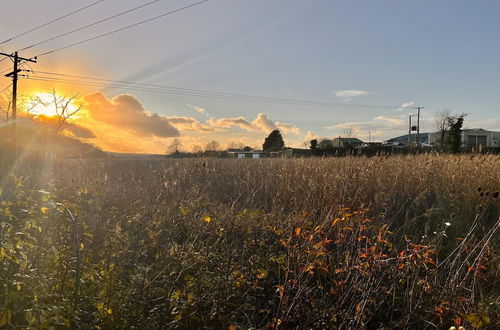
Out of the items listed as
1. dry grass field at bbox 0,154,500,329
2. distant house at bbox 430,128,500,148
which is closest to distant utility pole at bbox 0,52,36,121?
dry grass field at bbox 0,154,500,329

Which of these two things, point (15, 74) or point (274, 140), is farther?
point (274, 140)

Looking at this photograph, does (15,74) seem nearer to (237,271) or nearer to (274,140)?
(237,271)

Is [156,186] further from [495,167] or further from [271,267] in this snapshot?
[495,167]

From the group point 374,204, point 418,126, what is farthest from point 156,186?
point 418,126

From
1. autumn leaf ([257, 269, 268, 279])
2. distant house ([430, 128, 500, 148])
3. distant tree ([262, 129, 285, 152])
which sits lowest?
autumn leaf ([257, 269, 268, 279])

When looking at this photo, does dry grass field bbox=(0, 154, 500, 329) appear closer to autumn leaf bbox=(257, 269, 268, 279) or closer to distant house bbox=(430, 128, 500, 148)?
autumn leaf bbox=(257, 269, 268, 279)

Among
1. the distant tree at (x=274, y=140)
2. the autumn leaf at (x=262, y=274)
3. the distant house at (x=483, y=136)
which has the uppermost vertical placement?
the distant house at (x=483, y=136)

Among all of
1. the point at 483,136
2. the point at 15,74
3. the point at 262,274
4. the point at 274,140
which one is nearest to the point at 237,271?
the point at 262,274

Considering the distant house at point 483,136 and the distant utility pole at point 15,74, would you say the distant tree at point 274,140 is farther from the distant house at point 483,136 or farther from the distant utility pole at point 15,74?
the distant utility pole at point 15,74

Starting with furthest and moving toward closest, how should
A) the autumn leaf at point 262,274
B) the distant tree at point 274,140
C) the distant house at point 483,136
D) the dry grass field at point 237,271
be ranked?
the distant house at point 483,136 < the distant tree at point 274,140 < the autumn leaf at point 262,274 < the dry grass field at point 237,271

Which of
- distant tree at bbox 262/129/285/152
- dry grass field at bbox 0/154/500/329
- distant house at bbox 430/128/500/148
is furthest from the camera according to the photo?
distant house at bbox 430/128/500/148

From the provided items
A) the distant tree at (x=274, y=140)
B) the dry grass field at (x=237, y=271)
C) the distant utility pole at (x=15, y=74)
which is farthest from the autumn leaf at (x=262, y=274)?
the distant tree at (x=274, y=140)

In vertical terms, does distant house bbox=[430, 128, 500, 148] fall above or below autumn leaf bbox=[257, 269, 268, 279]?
above

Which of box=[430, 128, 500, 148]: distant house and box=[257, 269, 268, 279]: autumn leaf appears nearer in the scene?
box=[257, 269, 268, 279]: autumn leaf
